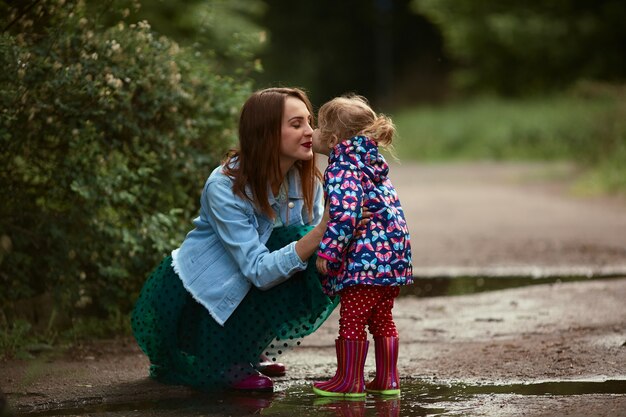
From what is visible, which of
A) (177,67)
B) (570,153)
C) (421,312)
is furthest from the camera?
(570,153)

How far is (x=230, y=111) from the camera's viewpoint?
6.70 metres

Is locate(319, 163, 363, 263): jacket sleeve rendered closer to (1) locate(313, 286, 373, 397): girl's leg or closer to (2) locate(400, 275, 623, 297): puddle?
(1) locate(313, 286, 373, 397): girl's leg

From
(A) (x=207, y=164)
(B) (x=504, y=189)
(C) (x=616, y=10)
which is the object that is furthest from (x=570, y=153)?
(A) (x=207, y=164)

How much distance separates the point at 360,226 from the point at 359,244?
0.25ft

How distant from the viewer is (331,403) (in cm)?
458

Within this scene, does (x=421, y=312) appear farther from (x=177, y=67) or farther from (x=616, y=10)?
(x=616, y=10)

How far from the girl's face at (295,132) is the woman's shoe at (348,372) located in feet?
2.81

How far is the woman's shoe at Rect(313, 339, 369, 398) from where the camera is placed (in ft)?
15.3

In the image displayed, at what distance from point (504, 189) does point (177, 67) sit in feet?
36.8

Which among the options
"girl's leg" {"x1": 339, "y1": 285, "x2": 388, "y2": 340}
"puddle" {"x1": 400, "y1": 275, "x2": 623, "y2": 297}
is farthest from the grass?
"girl's leg" {"x1": 339, "y1": 285, "x2": 388, "y2": 340}

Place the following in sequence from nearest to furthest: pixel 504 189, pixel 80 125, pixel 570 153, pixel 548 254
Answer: pixel 80 125, pixel 548 254, pixel 504 189, pixel 570 153

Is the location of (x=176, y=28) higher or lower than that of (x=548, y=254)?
higher

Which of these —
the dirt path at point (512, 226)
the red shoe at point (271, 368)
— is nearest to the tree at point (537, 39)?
the dirt path at point (512, 226)

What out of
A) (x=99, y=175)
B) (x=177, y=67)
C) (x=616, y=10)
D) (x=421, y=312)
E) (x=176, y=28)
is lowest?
(x=421, y=312)
